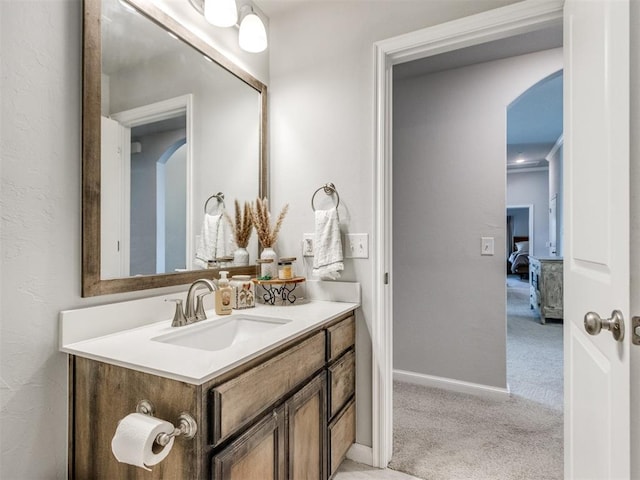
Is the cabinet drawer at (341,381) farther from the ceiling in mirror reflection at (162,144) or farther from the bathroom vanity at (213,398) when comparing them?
the ceiling in mirror reflection at (162,144)

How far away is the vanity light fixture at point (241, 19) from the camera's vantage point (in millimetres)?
1513

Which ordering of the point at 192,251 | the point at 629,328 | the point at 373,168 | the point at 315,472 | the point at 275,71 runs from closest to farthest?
the point at 629,328 → the point at 315,472 → the point at 192,251 → the point at 373,168 → the point at 275,71

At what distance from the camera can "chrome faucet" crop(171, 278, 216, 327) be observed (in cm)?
130

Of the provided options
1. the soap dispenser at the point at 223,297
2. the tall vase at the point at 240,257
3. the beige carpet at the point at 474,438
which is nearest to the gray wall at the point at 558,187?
the beige carpet at the point at 474,438

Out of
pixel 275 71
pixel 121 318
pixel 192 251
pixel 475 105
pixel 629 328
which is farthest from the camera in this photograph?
pixel 475 105

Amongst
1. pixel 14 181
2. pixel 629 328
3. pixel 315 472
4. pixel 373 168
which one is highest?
pixel 373 168

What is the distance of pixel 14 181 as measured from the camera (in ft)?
3.18

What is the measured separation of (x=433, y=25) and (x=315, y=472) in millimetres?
2026

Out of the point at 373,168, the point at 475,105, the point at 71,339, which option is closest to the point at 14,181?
the point at 71,339

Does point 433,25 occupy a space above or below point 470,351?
above

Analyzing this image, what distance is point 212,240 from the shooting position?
169 cm

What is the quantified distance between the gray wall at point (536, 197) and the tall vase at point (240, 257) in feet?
25.4

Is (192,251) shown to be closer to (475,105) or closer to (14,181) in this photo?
(14,181)

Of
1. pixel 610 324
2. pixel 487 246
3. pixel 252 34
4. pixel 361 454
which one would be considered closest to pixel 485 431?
pixel 361 454
